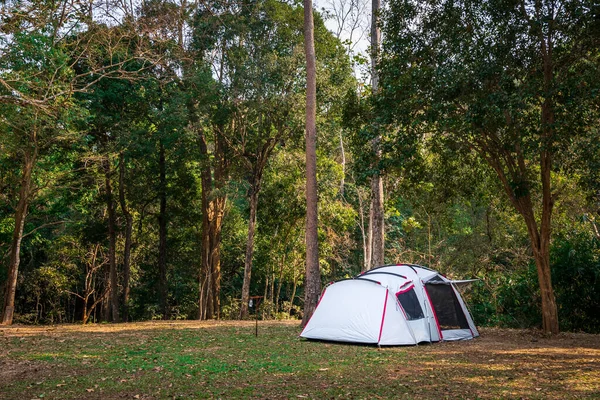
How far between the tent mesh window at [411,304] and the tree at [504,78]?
9.91 feet

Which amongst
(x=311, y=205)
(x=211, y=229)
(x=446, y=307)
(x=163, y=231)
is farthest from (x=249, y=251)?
(x=446, y=307)

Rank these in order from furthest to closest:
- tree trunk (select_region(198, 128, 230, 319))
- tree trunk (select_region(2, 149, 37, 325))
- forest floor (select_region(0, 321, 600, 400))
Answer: tree trunk (select_region(198, 128, 230, 319))
tree trunk (select_region(2, 149, 37, 325))
forest floor (select_region(0, 321, 600, 400))

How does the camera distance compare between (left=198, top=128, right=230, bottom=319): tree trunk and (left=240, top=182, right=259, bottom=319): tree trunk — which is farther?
(left=198, top=128, right=230, bottom=319): tree trunk

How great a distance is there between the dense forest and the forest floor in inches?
126

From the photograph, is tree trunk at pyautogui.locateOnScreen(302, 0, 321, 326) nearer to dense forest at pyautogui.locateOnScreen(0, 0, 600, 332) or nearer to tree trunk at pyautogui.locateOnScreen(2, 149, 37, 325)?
dense forest at pyautogui.locateOnScreen(0, 0, 600, 332)

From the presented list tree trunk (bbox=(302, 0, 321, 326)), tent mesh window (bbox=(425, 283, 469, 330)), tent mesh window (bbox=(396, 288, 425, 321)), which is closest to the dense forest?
tree trunk (bbox=(302, 0, 321, 326))

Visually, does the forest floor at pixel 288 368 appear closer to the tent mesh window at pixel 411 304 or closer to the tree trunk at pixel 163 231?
the tent mesh window at pixel 411 304

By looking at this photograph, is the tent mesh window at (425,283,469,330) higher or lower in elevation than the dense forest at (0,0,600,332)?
lower

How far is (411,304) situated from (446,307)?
49.6 inches

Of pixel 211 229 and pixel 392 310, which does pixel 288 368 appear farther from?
pixel 211 229

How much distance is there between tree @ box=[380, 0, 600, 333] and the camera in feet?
31.0

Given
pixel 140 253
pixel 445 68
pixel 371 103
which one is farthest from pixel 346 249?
pixel 445 68

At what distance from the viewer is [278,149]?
2116cm

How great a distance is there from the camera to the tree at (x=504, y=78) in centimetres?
945
